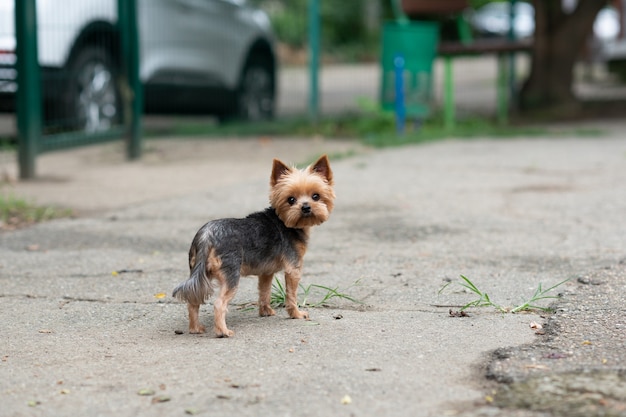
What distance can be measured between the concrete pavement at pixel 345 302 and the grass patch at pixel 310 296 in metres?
0.12

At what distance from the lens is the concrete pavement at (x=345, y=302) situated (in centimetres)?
383

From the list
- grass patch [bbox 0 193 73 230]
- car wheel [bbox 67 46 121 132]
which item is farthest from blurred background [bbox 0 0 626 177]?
grass patch [bbox 0 193 73 230]

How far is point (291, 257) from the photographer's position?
190 inches

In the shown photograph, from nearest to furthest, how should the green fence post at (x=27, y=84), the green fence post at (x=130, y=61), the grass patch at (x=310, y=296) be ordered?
1. the grass patch at (x=310, y=296)
2. the green fence post at (x=27, y=84)
3. the green fence post at (x=130, y=61)

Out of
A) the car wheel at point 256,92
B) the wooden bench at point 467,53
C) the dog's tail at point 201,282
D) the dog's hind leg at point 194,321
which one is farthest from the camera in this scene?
the car wheel at point 256,92

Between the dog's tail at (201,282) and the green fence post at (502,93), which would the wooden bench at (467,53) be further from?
the dog's tail at (201,282)

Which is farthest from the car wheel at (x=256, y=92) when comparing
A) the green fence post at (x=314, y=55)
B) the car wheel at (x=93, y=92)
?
the car wheel at (x=93, y=92)

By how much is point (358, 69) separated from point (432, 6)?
5.33ft

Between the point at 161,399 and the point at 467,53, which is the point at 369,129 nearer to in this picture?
the point at 467,53

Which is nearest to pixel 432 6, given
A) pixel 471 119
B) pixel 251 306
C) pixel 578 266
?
pixel 471 119

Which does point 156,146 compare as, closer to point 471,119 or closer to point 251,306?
point 471,119

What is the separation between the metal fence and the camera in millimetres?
9227

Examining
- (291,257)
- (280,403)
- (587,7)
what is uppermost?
(587,7)

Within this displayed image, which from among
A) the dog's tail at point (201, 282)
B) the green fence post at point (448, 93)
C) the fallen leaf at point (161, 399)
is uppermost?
the green fence post at point (448, 93)
